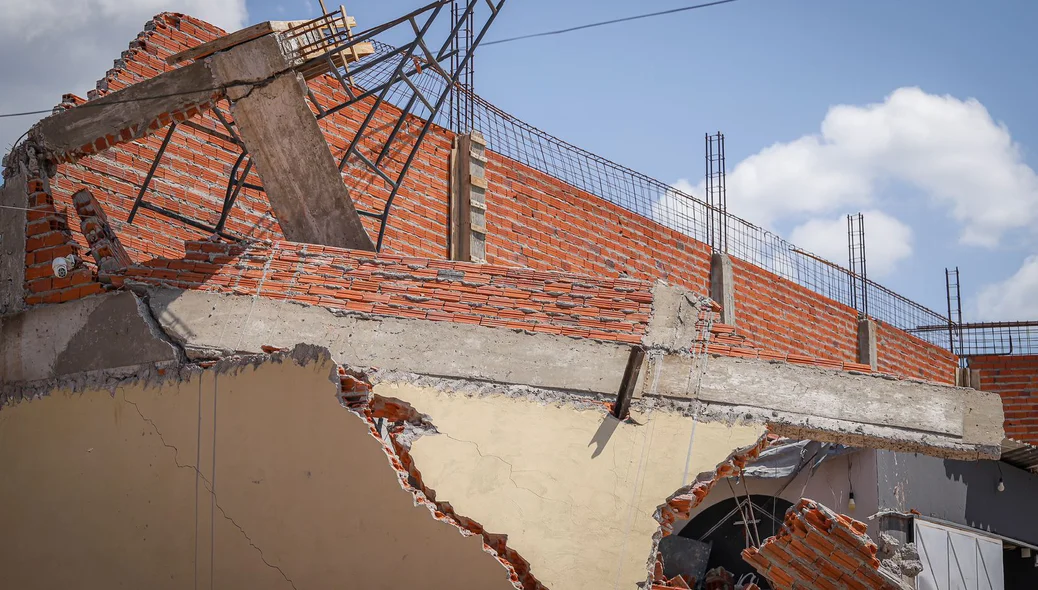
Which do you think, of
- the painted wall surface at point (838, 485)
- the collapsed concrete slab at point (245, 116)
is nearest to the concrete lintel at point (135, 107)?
the collapsed concrete slab at point (245, 116)

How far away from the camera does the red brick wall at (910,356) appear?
1639 cm

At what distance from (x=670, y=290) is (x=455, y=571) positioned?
230cm

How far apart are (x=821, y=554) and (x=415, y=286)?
12.2 ft

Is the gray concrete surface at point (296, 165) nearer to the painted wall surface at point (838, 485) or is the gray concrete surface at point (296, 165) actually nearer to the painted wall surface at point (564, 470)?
the painted wall surface at point (564, 470)

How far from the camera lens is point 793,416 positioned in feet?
22.0

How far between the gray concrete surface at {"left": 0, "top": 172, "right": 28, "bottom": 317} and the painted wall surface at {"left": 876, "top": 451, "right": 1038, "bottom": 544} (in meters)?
8.50

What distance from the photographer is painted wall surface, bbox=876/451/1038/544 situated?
11359 millimetres

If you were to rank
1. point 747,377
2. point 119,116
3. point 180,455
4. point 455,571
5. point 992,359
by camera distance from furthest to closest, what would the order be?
point 992,359 → point 119,116 → point 747,377 → point 180,455 → point 455,571

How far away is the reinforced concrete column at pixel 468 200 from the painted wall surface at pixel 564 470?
4.18 meters

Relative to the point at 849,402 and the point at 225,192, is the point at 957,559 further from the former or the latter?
the point at 225,192

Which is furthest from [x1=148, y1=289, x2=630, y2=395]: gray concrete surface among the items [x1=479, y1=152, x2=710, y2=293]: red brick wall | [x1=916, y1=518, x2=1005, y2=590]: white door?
[x1=916, y1=518, x2=1005, y2=590]: white door

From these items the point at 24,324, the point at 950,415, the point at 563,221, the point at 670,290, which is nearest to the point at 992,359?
the point at 563,221

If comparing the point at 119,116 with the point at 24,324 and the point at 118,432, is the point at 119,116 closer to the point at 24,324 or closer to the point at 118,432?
the point at 24,324

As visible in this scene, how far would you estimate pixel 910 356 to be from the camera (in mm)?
16891
